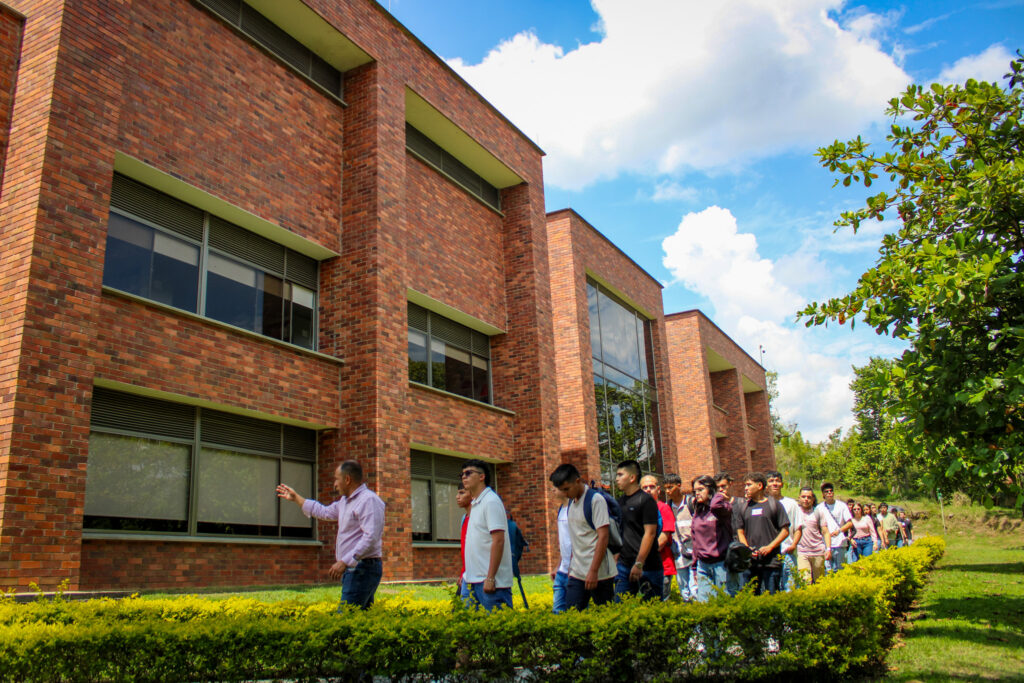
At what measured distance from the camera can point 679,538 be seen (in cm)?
1106

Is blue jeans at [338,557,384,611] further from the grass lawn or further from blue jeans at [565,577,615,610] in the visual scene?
the grass lawn

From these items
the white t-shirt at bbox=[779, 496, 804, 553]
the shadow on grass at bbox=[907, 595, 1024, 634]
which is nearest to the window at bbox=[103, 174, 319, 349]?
the white t-shirt at bbox=[779, 496, 804, 553]

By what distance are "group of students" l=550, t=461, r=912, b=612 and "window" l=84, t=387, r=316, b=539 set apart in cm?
565

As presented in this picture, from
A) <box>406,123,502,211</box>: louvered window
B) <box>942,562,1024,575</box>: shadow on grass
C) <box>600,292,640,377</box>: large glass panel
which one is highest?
<box>406,123,502,211</box>: louvered window

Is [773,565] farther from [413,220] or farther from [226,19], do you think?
[226,19]

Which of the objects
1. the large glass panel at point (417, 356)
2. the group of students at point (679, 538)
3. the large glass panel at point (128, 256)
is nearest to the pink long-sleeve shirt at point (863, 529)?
the group of students at point (679, 538)

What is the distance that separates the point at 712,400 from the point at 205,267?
26593 mm

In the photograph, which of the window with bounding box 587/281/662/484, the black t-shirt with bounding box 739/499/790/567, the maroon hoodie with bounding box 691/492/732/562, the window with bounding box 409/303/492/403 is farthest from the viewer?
the window with bounding box 587/281/662/484

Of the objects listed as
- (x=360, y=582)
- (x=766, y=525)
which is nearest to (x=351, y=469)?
(x=360, y=582)

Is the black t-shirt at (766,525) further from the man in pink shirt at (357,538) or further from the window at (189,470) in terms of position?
the window at (189,470)

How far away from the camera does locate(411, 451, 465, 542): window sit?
16.0 metres

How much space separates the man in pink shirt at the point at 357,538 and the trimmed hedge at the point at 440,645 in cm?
59

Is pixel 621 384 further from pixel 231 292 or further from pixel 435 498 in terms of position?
pixel 231 292

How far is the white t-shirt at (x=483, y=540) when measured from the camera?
6340mm
